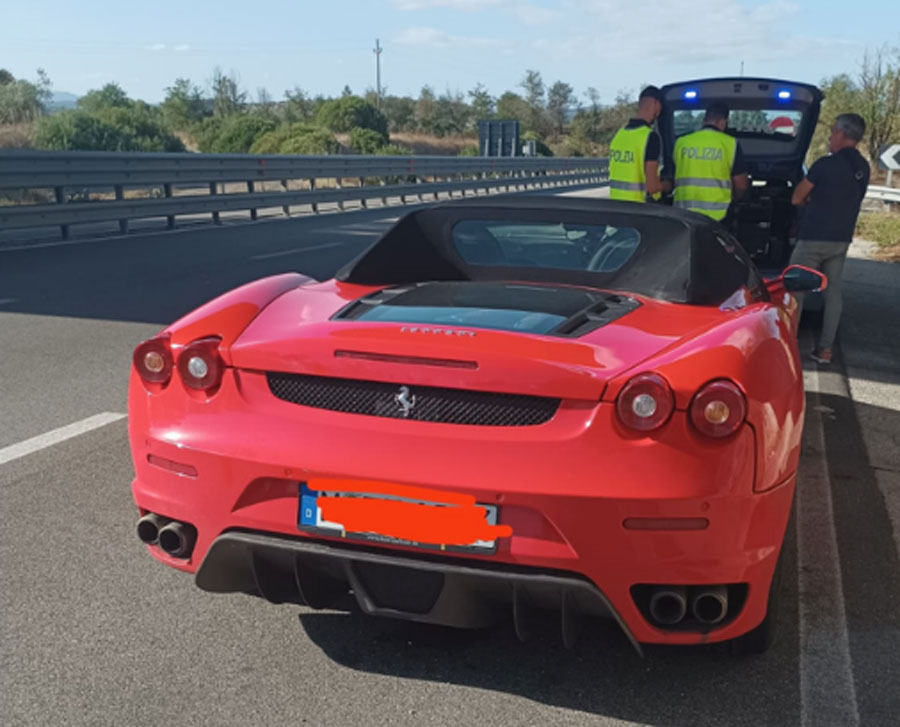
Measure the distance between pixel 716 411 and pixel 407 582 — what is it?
94cm

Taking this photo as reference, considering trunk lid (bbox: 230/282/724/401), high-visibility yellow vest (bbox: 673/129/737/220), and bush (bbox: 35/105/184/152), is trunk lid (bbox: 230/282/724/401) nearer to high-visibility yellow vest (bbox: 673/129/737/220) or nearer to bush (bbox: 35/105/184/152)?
high-visibility yellow vest (bbox: 673/129/737/220)

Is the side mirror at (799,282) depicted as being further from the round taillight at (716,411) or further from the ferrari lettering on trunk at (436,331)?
the ferrari lettering on trunk at (436,331)

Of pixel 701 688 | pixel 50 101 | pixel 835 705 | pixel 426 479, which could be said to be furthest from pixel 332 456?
pixel 50 101

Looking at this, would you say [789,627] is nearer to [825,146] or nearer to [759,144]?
[759,144]

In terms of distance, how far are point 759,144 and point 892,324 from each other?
212cm

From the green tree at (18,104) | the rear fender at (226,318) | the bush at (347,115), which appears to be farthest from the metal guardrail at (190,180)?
the bush at (347,115)

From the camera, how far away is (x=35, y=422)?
5594 mm

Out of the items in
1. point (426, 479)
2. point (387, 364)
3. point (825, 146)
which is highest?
point (387, 364)

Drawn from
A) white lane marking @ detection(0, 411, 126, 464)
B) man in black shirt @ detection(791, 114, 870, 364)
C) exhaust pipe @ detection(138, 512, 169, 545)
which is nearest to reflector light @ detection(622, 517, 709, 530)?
exhaust pipe @ detection(138, 512, 169, 545)

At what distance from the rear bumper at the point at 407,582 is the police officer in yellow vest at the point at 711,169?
5.93m

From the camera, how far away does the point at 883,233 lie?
1916 centimetres

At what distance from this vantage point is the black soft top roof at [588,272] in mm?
3740

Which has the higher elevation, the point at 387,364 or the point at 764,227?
the point at 387,364

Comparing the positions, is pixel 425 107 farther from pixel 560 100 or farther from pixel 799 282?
pixel 799 282
